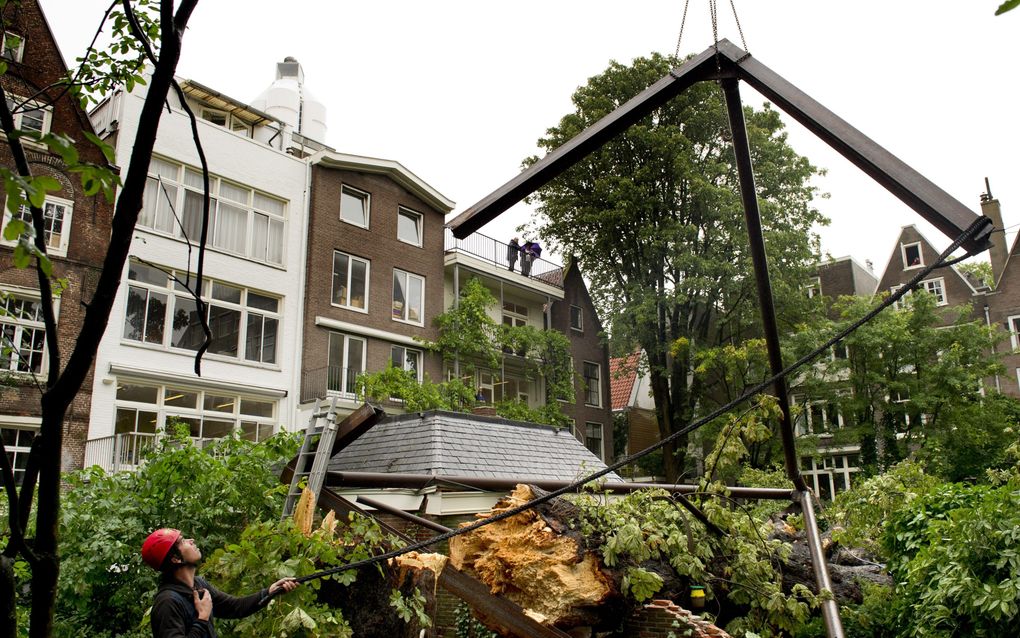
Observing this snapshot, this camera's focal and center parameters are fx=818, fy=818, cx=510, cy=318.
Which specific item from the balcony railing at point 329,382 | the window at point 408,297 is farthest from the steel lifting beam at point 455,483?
the window at point 408,297

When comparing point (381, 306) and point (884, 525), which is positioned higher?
point (381, 306)

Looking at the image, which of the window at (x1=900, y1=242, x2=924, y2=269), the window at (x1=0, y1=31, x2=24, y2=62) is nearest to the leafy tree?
the window at (x1=900, y1=242, x2=924, y2=269)

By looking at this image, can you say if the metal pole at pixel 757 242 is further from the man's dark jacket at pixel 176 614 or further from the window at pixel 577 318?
the window at pixel 577 318

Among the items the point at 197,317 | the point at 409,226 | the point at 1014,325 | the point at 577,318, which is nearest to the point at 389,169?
the point at 409,226

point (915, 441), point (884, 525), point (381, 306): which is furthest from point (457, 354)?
point (884, 525)

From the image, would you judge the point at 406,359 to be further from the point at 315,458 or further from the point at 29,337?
the point at 315,458

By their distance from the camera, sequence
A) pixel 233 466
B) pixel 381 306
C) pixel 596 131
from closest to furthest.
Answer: pixel 596 131
pixel 233 466
pixel 381 306

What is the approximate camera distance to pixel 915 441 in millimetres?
28078

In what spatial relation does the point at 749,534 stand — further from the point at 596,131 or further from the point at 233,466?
the point at 233,466

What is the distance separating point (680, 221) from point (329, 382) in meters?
13.8

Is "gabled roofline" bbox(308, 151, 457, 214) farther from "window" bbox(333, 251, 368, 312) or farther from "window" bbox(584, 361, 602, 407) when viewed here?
"window" bbox(584, 361, 602, 407)

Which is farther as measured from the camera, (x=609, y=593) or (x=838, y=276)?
(x=838, y=276)

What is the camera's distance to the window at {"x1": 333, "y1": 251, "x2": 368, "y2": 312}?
26281 millimetres

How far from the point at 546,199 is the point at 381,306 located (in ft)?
29.7
